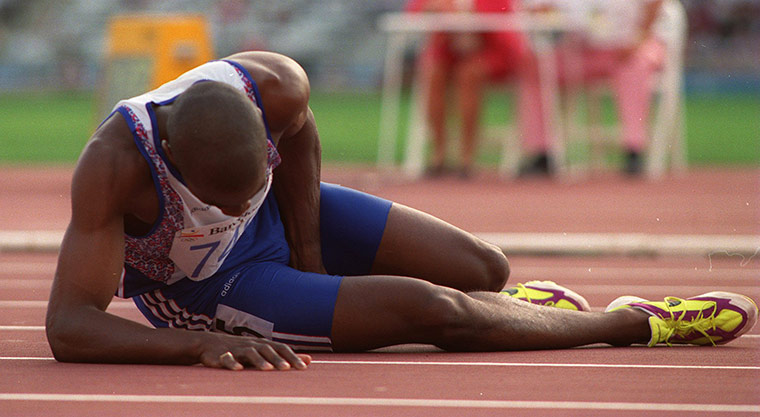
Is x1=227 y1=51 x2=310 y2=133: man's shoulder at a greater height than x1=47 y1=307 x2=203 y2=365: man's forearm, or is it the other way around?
x1=227 y1=51 x2=310 y2=133: man's shoulder

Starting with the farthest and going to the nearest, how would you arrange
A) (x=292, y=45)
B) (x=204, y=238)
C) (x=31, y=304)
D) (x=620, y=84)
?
1. (x=292, y=45)
2. (x=620, y=84)
3. (x=31, y=304)
4. (x=204, y=238)

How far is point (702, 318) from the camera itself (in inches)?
148

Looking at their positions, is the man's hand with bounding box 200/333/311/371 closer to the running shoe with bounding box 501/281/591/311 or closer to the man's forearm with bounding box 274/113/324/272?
the man's forearm with bounding box 274/113/324/272

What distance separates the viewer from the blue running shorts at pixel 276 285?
11.6 feet

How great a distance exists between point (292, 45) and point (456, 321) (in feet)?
93.1

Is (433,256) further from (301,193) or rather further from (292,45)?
(292,45)

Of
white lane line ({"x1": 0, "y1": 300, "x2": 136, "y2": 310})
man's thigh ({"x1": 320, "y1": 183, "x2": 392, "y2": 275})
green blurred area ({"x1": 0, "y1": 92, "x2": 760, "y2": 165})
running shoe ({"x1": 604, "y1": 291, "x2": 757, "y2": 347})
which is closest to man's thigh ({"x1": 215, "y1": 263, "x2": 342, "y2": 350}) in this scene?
man's thigh ({"x1": 320, "y1": 183, "x2": 392, "y2": 275})

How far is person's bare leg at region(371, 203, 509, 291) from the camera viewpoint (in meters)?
4.04

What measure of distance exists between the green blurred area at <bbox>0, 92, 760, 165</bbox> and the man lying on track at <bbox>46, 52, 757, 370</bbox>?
804cm

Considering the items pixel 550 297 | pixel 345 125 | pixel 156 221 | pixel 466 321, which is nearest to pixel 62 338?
pixel 156 221

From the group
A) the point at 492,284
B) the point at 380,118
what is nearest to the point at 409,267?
the point at 492,284

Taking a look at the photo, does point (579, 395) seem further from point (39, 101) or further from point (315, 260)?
point (39, 101)

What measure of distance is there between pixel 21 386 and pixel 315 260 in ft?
3.73

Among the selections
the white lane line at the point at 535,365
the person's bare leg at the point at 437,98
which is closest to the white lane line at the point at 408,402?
the white lane line at the point at 535,365
